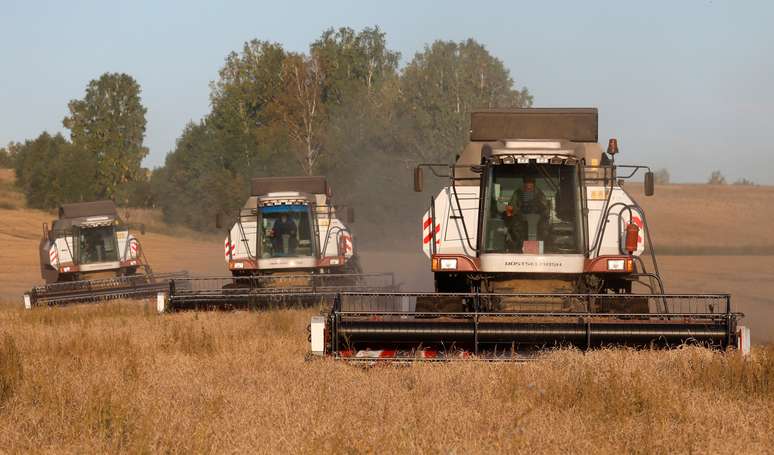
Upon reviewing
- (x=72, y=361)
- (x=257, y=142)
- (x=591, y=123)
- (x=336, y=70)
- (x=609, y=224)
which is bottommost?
(x=72, y=361)

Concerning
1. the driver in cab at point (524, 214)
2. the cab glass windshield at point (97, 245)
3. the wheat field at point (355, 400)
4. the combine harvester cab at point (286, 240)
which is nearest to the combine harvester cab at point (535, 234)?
the driver in cab at point (524, 214)

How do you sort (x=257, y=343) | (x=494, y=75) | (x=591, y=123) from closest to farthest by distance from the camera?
(x=257, y=343)
(x=591, y=123)
(x=494, y=75)

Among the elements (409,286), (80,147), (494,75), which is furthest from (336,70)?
(409,286)

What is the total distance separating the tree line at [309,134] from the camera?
59.0m

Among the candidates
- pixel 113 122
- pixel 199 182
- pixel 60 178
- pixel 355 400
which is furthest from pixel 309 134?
pixel 355 400

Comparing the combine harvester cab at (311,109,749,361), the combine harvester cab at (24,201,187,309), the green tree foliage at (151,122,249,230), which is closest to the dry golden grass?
the green tree foliage at (151,122,249,230)

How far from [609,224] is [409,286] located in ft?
35.9

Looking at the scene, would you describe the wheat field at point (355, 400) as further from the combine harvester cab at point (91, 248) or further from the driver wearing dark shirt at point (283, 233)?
the combine harvester cab at point (91, 248)

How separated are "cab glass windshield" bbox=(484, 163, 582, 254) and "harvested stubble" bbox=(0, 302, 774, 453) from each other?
3.31 metres

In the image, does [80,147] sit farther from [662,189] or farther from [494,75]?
[662,189]

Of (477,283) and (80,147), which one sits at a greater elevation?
(80,147)

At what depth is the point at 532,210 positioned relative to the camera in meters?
12.5

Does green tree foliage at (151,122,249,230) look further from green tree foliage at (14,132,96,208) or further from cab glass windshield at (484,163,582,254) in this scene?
cab glass windshield at (484,163,582,254)

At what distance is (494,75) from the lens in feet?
195
